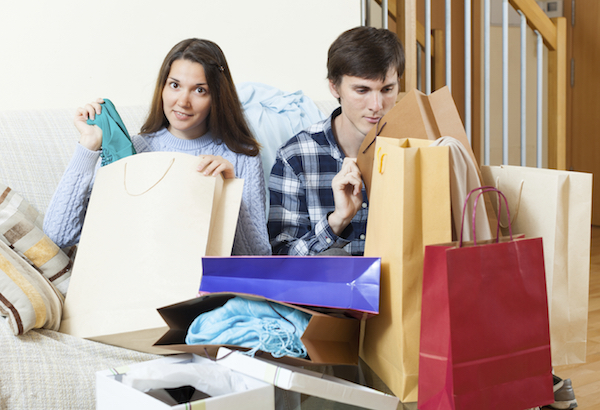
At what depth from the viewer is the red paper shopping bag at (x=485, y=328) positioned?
2.13ft

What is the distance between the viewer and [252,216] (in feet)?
4.30

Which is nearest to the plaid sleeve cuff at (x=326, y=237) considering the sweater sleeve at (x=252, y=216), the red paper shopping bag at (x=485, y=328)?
the sweater sleeve at (x=252, y=216)

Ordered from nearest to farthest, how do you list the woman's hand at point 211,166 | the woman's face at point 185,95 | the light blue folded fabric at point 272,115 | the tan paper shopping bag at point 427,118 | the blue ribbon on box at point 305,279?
the blue ribbon on box at point 305,279 → the tan paper shopping bag at point 427,118 → the woman's hand at point 211,166 → the woman's face at point 185,95 → the light blue folded fabric at point 272,115

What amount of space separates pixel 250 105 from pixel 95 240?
84cm

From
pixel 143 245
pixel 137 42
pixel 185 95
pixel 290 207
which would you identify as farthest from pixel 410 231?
pixel 137 42

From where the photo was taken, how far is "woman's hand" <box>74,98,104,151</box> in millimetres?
1239

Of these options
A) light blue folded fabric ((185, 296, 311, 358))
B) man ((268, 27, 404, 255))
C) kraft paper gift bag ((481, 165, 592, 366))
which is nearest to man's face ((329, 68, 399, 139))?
man ((268, 27, 404, 255))

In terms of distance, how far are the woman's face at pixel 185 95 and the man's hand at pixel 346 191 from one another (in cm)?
45

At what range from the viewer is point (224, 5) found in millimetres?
2041

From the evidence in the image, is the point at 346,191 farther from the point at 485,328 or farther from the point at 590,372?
the point at 590,372

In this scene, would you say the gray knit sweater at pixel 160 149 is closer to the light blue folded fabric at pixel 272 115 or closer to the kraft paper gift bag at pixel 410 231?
the light blue folded fabric at pixel 272 115

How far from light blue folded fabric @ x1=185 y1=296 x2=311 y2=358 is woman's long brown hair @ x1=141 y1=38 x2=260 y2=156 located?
2.02 feet

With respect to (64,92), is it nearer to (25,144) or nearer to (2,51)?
(2,51)

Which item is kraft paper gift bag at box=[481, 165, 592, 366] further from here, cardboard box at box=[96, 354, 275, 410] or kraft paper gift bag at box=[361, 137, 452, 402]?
cardboard box at box=[96, 354, 275, 410]
